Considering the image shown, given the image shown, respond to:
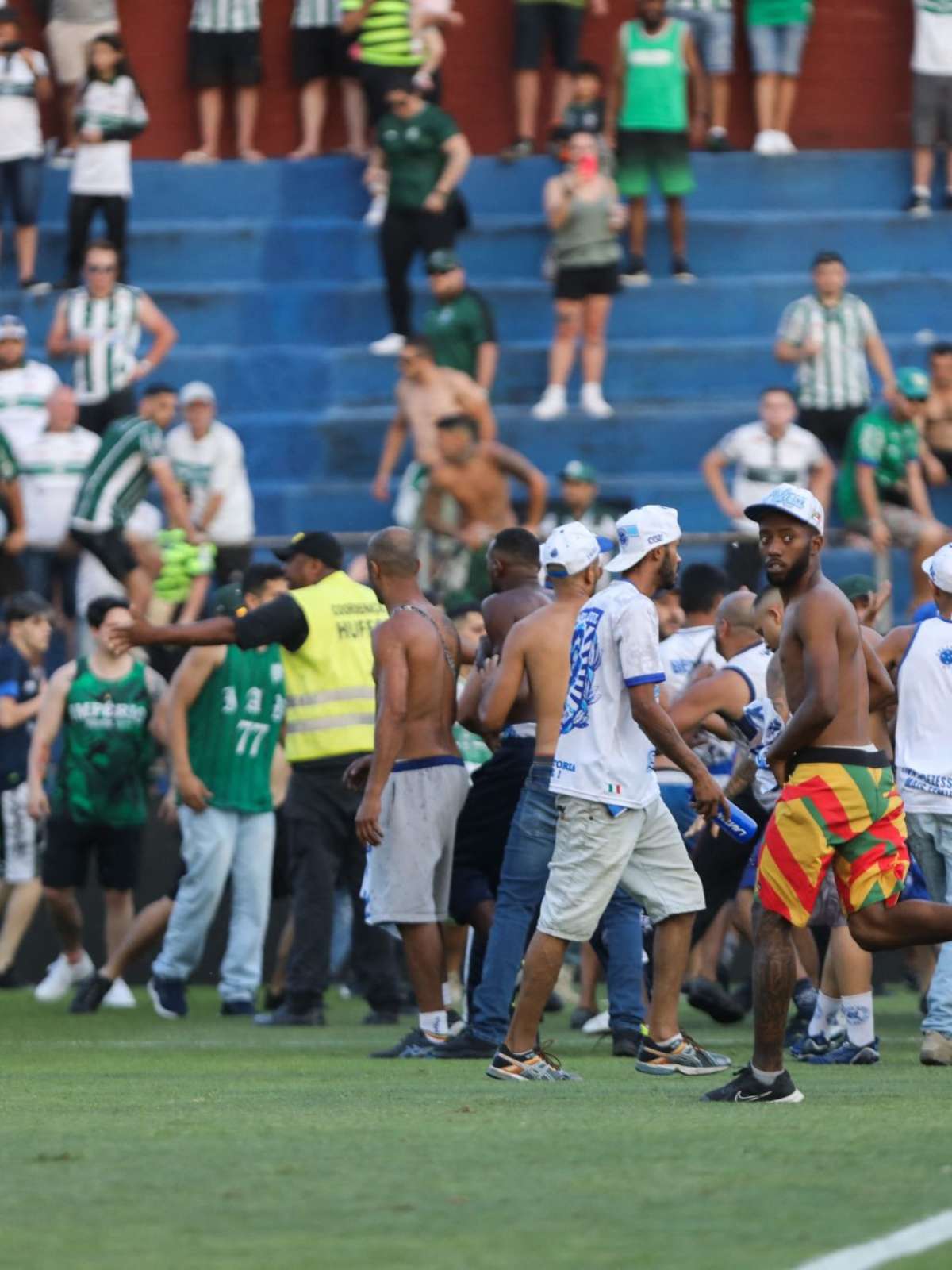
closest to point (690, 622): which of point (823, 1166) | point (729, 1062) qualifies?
point (729, 1062)

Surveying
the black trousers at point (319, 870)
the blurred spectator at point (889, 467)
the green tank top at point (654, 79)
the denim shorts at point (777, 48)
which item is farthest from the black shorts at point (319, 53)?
the black trousers at point (319, 870)

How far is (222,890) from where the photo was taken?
1368 centimetres

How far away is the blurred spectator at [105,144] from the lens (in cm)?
1967

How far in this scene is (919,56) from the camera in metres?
20.6

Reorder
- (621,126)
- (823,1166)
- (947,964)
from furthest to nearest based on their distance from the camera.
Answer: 1. (621,126)
2. (947,964)
3. (823,1166)

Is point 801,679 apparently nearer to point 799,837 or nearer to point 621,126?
point 799,837

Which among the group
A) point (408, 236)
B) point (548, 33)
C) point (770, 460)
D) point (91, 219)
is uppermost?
point (548, 33)

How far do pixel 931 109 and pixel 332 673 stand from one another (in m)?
10.2

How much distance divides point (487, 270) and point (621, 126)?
1.65 metres

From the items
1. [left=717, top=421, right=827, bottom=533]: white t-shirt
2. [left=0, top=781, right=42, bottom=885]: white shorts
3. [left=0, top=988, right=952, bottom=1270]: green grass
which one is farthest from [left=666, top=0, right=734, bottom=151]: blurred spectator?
[left=0, top=988, right=952, bottom=1270]: green grass

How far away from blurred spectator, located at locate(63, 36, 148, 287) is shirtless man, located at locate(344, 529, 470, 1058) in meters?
9.60

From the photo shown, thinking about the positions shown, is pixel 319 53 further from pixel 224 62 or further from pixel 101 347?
pixel 101 347

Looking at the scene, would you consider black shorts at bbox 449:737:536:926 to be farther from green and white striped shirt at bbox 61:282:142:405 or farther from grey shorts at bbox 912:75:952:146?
grey shorts at bbox 912:75:952:146

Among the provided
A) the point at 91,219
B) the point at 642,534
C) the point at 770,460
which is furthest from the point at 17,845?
the point at 642,534
